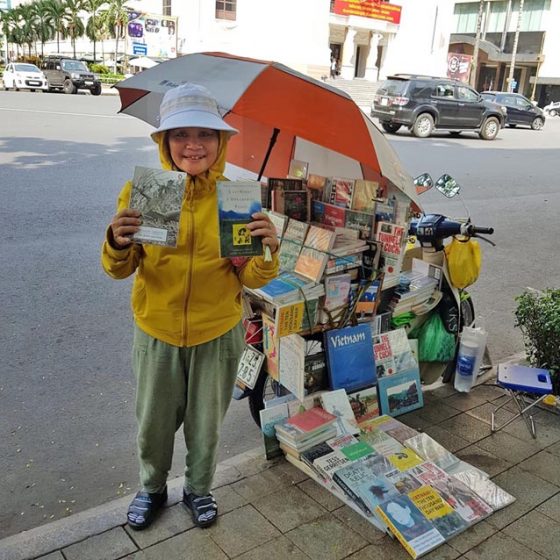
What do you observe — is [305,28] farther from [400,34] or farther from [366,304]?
[366,304]

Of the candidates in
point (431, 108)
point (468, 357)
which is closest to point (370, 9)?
point (431, 108)

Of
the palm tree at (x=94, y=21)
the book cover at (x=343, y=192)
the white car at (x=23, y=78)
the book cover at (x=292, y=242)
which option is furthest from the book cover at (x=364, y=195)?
the palm tree at (x=94, y=21)

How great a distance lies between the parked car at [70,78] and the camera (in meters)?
28.1

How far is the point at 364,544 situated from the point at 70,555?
1.20m

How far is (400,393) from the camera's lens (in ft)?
11.5

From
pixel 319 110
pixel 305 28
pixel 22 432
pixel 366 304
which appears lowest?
pixel 22 432

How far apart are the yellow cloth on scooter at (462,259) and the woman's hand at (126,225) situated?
232 cm

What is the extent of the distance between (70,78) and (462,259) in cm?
2849

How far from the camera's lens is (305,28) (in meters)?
38.8

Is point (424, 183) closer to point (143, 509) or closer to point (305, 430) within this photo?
point (305, 430)

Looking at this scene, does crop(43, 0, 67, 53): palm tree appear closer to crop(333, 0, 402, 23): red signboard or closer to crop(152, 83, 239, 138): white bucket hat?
crop(333, 0, 402, 23): red signboard

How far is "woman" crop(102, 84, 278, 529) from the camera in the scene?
6.93 ft

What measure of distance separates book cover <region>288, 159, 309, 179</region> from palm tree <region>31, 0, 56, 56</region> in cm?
5678

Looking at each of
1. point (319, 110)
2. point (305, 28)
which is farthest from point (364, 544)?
point (305, 28)
